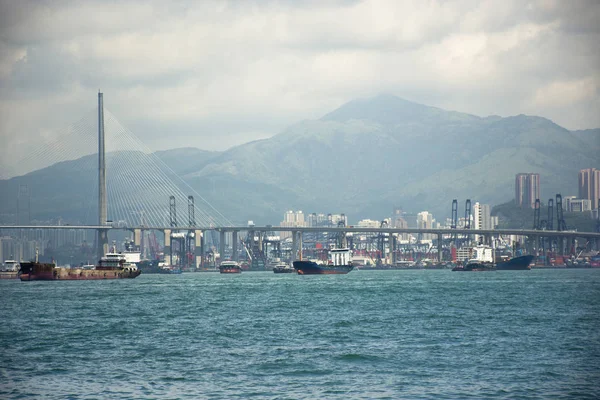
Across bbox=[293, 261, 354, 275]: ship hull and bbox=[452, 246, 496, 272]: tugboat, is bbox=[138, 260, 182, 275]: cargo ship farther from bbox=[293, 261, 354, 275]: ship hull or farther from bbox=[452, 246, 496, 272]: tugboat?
bbox=[452, 246, 496, 272]: tugboat

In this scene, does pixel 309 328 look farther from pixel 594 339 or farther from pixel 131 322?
pixel 594 339

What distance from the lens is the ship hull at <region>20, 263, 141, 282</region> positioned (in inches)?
4685

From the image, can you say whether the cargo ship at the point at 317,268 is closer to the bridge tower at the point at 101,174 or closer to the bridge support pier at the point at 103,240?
the bridge tower at the point at 101,174

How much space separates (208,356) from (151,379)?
515 cm

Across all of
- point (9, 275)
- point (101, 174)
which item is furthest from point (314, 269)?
point (9, 275)

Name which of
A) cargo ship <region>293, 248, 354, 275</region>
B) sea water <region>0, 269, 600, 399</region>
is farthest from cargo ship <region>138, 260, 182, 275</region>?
sea water <region>0, 269, 600, 399</region>

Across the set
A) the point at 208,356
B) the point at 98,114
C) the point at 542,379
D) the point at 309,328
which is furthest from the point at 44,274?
the point at 542,379

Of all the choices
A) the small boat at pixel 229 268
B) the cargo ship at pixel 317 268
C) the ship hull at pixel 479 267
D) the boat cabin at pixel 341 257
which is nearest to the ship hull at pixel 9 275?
the small boat at pixel 229 268

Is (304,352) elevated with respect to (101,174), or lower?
lower

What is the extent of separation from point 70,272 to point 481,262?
282 ft

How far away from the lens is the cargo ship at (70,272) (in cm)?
11906

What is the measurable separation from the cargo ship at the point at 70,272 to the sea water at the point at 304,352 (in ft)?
208

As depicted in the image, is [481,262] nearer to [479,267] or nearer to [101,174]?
[479,267]

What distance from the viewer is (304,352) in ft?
111
